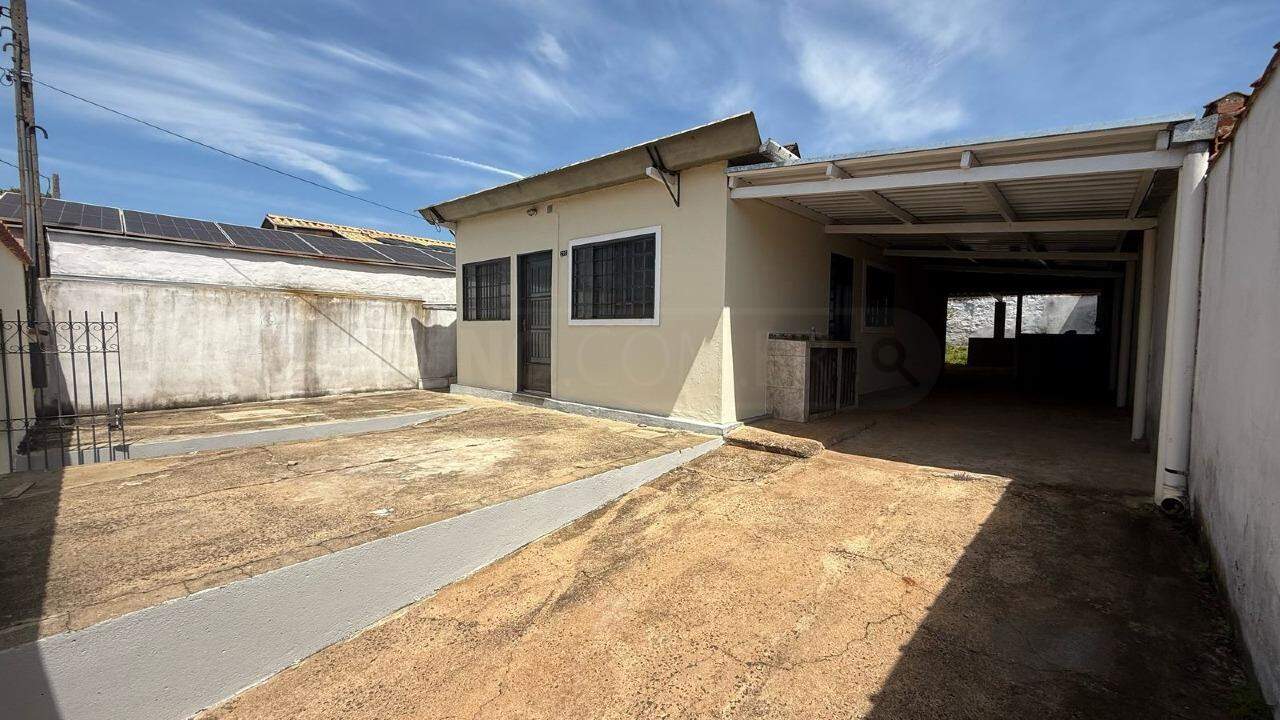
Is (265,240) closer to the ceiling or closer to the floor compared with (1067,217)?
closer to the ceiling

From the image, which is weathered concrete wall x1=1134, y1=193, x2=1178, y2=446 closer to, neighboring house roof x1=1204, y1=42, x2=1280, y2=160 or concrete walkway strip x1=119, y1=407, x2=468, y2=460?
neighboring house roof x1=1204, y1=42, x2=1280, y2=160

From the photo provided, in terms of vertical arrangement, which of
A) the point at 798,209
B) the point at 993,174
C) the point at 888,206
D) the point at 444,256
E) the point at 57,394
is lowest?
the point at 57,394

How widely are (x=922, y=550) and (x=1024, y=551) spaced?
0.57 m

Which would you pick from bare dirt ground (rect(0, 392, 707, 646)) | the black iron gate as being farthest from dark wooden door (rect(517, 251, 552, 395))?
the black iron gate

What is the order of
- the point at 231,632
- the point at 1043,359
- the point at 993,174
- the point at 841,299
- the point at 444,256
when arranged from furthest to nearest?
1. the point at 444,256
2. the point at 1043,359
3. the point at 841,299
4. the point at 993,174
5. the point at 231,632

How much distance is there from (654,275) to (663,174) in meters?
1.14

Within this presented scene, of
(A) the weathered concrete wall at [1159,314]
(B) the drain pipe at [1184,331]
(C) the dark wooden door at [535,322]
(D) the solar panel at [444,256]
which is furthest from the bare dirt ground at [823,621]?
(D) the solar panel at [444,256]

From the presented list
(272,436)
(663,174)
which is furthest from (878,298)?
(272,436)

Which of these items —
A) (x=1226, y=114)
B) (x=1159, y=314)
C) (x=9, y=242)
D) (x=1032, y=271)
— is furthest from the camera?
(x=1032, y=271)

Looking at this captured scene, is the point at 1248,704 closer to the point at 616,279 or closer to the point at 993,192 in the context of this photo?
the point at 993,192

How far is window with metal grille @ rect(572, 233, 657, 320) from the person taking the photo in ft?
20.9

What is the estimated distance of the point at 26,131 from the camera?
23.6 ft

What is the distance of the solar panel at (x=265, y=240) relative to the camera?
1090 cm

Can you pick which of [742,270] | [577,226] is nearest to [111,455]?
[577,226]
